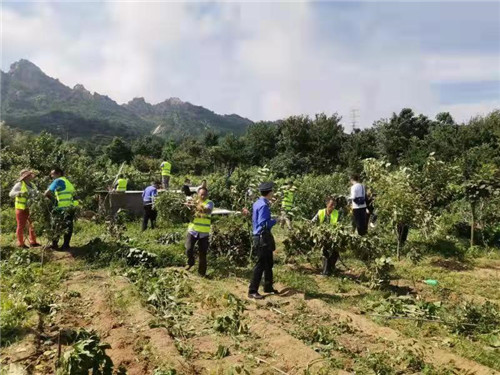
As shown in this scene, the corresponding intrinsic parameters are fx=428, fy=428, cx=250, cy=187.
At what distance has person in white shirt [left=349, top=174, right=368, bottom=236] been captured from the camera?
9.76 metres

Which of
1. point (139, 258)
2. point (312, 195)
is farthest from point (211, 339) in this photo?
point (312, 195)

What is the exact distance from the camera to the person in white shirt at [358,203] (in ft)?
32.0

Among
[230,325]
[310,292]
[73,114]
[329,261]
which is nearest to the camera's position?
[230,325]

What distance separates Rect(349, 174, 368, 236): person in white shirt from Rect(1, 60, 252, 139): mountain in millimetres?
80926

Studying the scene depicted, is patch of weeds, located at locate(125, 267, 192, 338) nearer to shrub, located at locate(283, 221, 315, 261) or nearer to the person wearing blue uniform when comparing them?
the person wearing blue uniform

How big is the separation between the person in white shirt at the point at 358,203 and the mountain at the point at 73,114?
80.9 meters

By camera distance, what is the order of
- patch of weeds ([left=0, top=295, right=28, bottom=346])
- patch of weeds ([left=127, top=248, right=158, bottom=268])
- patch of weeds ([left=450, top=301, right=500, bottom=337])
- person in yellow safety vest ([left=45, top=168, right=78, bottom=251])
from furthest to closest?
1. person in yellow safety vest ([left=45, top=168, right=78, bottom=251])
2. patch of weeds ([left=127, top=248, right=158, bottom=268])
3. patch of weeds ([left=450, top=301, right=500, bottom=337])
4. patch of weeds ([left=0, top=295, right=28, bottom=346])

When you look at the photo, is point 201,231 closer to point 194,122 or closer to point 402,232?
point 402,232

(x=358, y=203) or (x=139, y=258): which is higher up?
(x=358, y=203)

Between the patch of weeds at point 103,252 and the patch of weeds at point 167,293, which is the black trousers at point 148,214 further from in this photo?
the patch of weeds at point 167,293

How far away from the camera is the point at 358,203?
9.84 m

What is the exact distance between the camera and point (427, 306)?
6504 millimetres

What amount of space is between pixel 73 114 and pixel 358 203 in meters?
113

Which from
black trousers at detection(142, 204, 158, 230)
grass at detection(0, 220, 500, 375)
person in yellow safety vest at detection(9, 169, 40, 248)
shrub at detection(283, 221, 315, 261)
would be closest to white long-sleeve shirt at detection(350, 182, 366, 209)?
grass at detection(0, 220, 500, 375)
